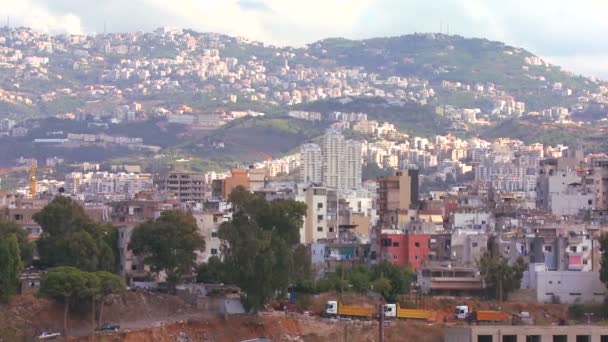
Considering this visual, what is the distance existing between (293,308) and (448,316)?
419cm

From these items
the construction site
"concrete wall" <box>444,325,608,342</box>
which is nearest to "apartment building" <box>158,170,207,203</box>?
the construction site

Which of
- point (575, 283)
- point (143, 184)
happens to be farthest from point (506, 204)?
point (143, 184)

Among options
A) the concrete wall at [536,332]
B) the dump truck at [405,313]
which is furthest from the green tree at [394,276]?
the concrete wall at [536,332]

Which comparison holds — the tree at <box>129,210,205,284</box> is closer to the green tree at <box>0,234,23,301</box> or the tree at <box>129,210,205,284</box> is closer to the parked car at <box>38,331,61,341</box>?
the green tree at <box>0,234,23,301</box>

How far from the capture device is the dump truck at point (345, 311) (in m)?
51.4

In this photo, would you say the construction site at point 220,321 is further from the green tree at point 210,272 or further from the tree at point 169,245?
the tree at point 169,245

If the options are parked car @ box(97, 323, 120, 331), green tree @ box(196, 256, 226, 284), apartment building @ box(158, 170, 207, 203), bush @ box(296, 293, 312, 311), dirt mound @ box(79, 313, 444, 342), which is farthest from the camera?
apartment building @ box(158, 170, 207, 203)

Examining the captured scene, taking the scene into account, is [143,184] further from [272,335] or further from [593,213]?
[272,335]

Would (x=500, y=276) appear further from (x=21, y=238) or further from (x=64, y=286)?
(x=21, y=238)

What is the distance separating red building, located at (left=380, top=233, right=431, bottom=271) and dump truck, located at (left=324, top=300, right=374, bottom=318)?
9.40m

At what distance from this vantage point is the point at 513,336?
37.9 m

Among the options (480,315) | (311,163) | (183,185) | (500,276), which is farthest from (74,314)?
(311,163)

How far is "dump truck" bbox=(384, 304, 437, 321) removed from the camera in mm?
50719

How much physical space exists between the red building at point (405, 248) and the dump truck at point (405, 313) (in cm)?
957
